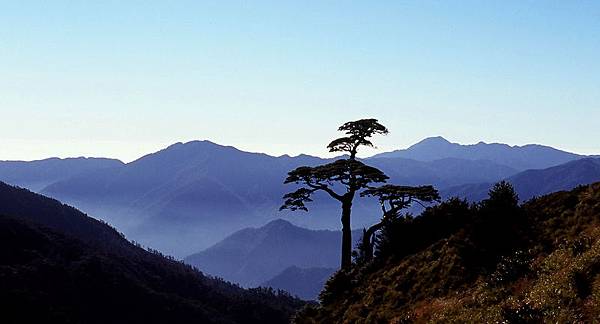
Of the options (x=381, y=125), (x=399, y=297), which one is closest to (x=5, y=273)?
(x=381, y=125)

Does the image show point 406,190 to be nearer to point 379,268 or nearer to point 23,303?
point 379,268

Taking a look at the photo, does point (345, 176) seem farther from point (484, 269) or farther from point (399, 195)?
point (484, 269)

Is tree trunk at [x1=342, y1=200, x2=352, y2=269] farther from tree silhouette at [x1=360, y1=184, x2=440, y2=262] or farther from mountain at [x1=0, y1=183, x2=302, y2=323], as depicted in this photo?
mountain at [x1=0, y1=183, x2=302, y2=323]

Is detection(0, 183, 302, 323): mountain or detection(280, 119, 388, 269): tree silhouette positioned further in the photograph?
detection(0, 183, 302, 323): mountain

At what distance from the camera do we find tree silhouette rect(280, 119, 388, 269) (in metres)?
41.6

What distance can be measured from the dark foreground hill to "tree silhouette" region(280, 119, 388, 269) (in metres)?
7.19

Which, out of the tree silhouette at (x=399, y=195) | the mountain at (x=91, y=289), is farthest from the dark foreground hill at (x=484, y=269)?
the mountain at (x=91, y=289)

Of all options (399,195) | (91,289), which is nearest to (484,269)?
(399,195)

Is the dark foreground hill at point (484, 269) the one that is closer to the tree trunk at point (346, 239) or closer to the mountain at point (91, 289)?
the tree trunk at point (346, 239)

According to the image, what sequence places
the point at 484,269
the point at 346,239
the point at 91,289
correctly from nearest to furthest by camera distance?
the point at 484,269
the point at 346,239
the point at 91,289

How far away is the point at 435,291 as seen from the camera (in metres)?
24.7

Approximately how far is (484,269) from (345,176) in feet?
65.1

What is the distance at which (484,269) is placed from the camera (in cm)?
2342

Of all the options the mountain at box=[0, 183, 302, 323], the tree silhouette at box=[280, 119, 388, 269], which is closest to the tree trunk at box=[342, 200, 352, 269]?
the tree silhouette at box=[280, 119, 388, 269]
